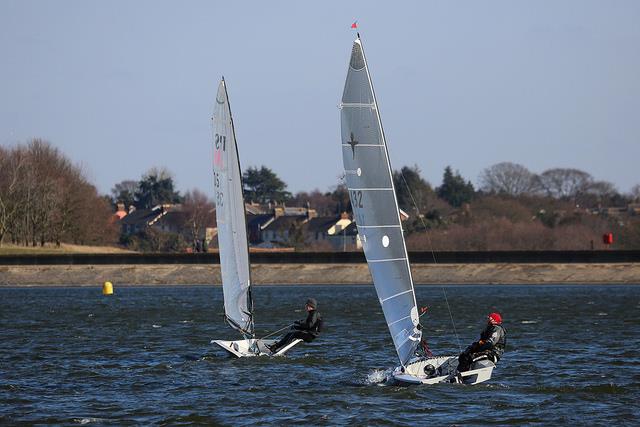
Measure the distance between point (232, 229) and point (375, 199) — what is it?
9.14 meters

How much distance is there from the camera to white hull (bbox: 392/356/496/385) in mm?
26094

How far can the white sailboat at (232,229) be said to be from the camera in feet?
106

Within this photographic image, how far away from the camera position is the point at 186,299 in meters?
74.9

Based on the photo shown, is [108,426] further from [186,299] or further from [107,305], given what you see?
[186,299]

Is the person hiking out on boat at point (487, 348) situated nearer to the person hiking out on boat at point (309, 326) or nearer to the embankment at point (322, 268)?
the person hiking out on boat at point (309, 326)

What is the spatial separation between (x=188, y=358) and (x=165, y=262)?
69787 mm

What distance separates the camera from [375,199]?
24.6 meters

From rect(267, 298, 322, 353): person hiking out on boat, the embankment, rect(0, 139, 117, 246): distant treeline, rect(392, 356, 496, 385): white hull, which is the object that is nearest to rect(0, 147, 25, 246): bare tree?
rect(0, 139, 117, 246): distant treeline

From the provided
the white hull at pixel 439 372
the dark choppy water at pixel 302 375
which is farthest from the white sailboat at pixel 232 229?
the white hull at pixel 439 372

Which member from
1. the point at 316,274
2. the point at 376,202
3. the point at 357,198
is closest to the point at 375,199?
the point at 376,202

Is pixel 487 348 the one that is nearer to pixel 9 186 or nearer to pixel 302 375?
pixel 302 375

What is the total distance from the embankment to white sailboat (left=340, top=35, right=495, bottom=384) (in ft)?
220

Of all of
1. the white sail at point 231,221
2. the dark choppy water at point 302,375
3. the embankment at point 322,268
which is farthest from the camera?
the embankment at point 322,268

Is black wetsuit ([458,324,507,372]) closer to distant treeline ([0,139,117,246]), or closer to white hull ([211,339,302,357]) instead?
white hull ([211,339,302,357])
